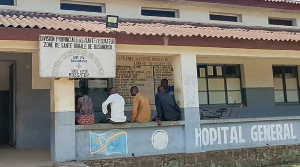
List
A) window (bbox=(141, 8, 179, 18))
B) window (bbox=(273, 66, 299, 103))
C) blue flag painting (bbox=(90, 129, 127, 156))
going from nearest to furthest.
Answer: blue flag painting (bbox=(90, 129, 127, 156)) < window (bbox=(141, 8, 179, 18)) < window (bbox=(273, 66, 299, 103))

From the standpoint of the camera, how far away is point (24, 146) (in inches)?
372

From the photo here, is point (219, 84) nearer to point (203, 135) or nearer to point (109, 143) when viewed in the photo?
point (203, 135)

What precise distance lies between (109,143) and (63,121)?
1.11 m

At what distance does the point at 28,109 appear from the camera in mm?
9594

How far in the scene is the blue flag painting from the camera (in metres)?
7.39

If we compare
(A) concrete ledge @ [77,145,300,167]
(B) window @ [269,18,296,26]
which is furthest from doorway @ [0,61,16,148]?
(B) window @ [269,18,296,26]

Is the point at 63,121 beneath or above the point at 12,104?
beneath

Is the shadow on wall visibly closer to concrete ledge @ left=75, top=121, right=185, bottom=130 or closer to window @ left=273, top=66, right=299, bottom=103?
concrete ledge @ left=75, top=121, right=185, bottom=130

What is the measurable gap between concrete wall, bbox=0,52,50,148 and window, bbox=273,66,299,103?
8.10m

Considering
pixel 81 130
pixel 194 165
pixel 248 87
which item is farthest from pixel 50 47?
pixel 248 87

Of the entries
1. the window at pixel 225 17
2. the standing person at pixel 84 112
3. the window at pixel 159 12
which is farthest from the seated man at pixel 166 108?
the window at pixel 225 17

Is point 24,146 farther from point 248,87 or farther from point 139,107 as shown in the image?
point 248,87

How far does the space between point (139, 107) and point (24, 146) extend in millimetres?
3624

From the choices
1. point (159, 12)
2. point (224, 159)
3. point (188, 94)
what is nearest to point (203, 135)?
point (224, 159)
